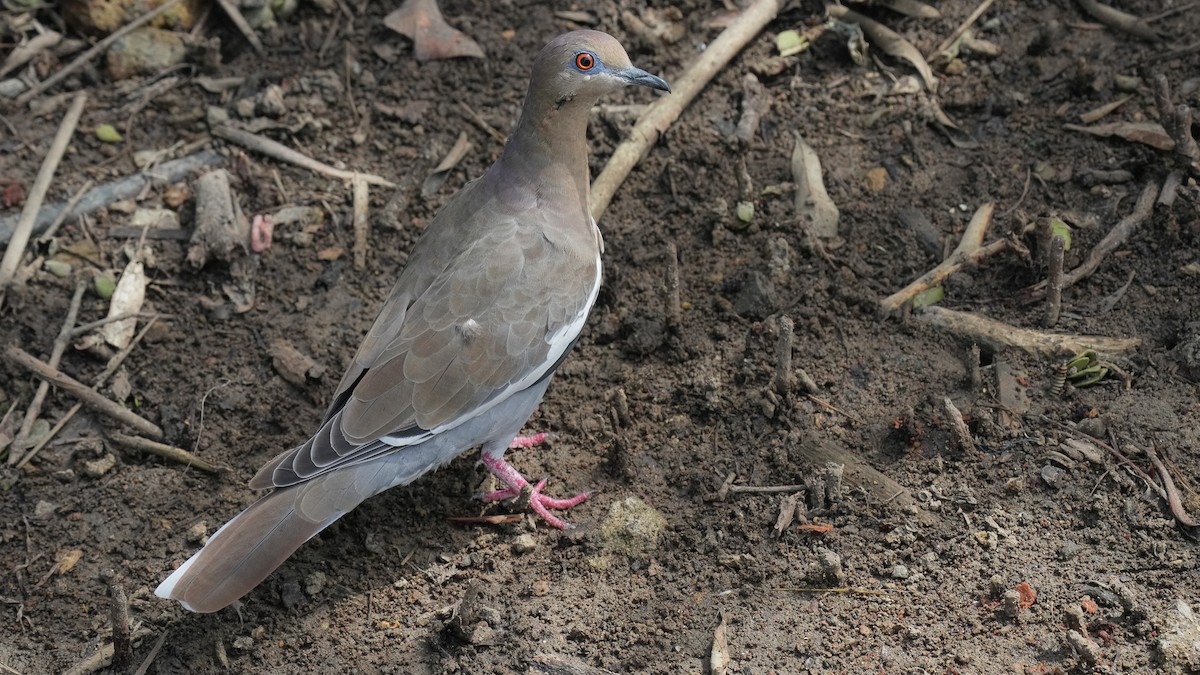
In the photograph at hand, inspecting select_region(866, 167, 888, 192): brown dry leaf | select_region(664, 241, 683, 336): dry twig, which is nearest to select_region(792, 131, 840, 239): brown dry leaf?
select_region(866, 167, 888, 192): brown dry leaf

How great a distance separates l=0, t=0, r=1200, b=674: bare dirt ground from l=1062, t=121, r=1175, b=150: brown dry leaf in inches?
2.1

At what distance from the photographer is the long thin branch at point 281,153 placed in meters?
5.43

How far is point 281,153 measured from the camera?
5.48m

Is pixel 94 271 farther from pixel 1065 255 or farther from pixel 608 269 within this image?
pixel 1065 255

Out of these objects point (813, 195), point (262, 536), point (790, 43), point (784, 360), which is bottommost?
point (262, 536)

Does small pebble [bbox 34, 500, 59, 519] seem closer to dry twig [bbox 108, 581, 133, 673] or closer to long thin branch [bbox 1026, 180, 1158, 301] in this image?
dry twig [bbox 108, 581, 133, 673]

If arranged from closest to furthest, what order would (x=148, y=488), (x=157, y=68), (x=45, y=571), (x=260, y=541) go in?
(x=260, y=541)
(x=45, y=571)
(x=148, y=488)
(x=157, y=68)

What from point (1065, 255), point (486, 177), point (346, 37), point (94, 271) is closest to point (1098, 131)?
point (1065, 255)

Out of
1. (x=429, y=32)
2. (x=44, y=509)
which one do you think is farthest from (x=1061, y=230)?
(x=44, y=509)

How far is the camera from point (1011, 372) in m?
4.25

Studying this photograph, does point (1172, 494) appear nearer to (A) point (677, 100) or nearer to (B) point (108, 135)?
(A) point (677, 100)

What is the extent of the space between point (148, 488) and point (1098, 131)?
435 centimetres

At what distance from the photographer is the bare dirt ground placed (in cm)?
374

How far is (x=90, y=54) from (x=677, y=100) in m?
3.12
